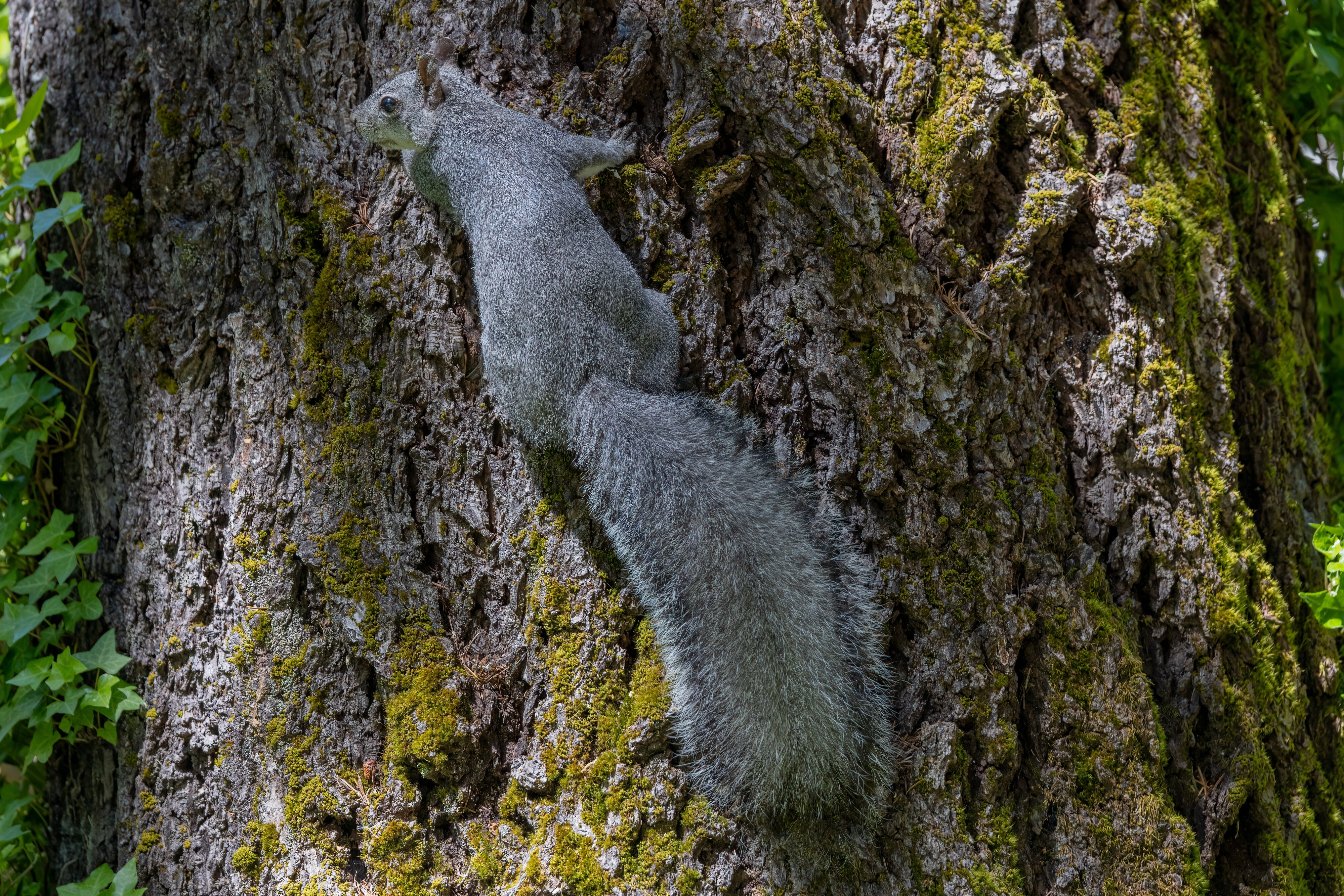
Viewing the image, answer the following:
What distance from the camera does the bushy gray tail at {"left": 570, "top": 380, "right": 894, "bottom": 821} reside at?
160 centimetres

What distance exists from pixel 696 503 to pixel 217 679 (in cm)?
121

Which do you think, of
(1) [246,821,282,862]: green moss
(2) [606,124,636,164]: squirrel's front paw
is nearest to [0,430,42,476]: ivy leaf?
(1) [246,821,282,862]: green moss

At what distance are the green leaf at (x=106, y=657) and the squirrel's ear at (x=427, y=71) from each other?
1537mm

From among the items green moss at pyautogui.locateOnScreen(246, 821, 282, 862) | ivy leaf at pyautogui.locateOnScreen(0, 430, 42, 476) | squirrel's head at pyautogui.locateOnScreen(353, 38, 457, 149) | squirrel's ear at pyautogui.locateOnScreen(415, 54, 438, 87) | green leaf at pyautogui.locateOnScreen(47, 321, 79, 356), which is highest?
squirrel's ear at pyautogui.locateOnScreen(415, 54, 438, 87)

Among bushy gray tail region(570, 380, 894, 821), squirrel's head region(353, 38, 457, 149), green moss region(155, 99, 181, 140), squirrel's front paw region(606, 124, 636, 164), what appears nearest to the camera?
bushy gray tail region(570, 380, 894, 821)

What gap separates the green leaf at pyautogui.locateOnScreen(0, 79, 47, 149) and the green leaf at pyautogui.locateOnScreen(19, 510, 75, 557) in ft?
3.32

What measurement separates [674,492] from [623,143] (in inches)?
29.9

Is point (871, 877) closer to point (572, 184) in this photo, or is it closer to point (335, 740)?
point (335, 740)

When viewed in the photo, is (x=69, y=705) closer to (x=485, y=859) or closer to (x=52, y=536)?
(x=52, y=536)

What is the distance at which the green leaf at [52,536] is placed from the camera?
88.5 inches

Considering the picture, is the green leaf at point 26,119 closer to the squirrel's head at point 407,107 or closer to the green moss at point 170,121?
the green moss at point 170,121

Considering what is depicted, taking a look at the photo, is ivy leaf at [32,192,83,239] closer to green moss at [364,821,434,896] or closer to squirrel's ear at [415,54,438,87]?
squirrel's ear at [415,54,438,87]

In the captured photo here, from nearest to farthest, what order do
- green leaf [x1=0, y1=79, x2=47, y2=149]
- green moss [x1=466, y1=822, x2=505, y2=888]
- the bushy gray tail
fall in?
the bushy gray tail
green moss [x1=466, y1=822, x2=505, y2=888]
green leaf [x1=0, y1=79, x2=47, y2=149]

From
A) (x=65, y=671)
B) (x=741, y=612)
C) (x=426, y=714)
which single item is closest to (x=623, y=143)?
(x=741, y=612)
